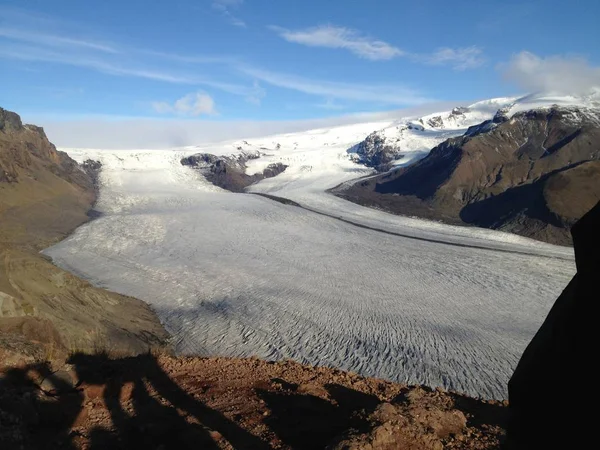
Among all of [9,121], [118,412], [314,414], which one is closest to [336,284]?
[314,414]

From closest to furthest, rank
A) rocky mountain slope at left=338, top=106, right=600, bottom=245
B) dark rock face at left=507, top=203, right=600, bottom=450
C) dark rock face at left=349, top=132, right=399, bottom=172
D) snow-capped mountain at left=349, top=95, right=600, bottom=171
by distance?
dark rock face at left=507, top=203, right=600, bottom=450, rocky mountain slope at left=338, top=106, right=600, bottom=245, snow-capped mountain at left=349, top=95, right=600, bottom=171, dark rock face at left=349, top=132, right=399, bottom=172

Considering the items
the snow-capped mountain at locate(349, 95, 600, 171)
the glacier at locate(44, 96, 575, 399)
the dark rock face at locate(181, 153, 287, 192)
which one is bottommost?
the glacier at locate(44, 96, 575, 399)

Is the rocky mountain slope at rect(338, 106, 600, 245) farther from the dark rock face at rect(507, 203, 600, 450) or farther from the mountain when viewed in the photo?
the dark rock face at rect(507, 203, 600, 450)

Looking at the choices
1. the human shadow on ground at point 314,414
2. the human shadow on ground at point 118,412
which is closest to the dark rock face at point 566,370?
the human shadow on ground at point 314,414

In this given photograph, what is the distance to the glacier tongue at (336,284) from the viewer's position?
604 inches

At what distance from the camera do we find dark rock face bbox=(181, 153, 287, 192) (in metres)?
82.9

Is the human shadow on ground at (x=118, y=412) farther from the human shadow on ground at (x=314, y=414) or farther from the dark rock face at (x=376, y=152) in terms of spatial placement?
the dark rock face at (x=376, y=152)

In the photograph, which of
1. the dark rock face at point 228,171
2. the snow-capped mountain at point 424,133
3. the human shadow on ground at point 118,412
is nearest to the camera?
the human shadow on ground at point 118,412

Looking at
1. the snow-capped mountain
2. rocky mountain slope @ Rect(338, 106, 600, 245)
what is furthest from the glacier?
the snow-capped mountain

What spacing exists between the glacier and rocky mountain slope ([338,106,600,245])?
23.1 feet

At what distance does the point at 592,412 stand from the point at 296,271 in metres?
22.8

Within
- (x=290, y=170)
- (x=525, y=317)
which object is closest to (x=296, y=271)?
(x=525, y=317)

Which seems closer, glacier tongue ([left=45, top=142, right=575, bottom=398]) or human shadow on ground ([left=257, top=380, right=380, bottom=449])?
human shadow on ground ([left=257, top=380, right=380, bottom=449])

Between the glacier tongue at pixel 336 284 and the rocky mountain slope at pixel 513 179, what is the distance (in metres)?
Result: 7.29
